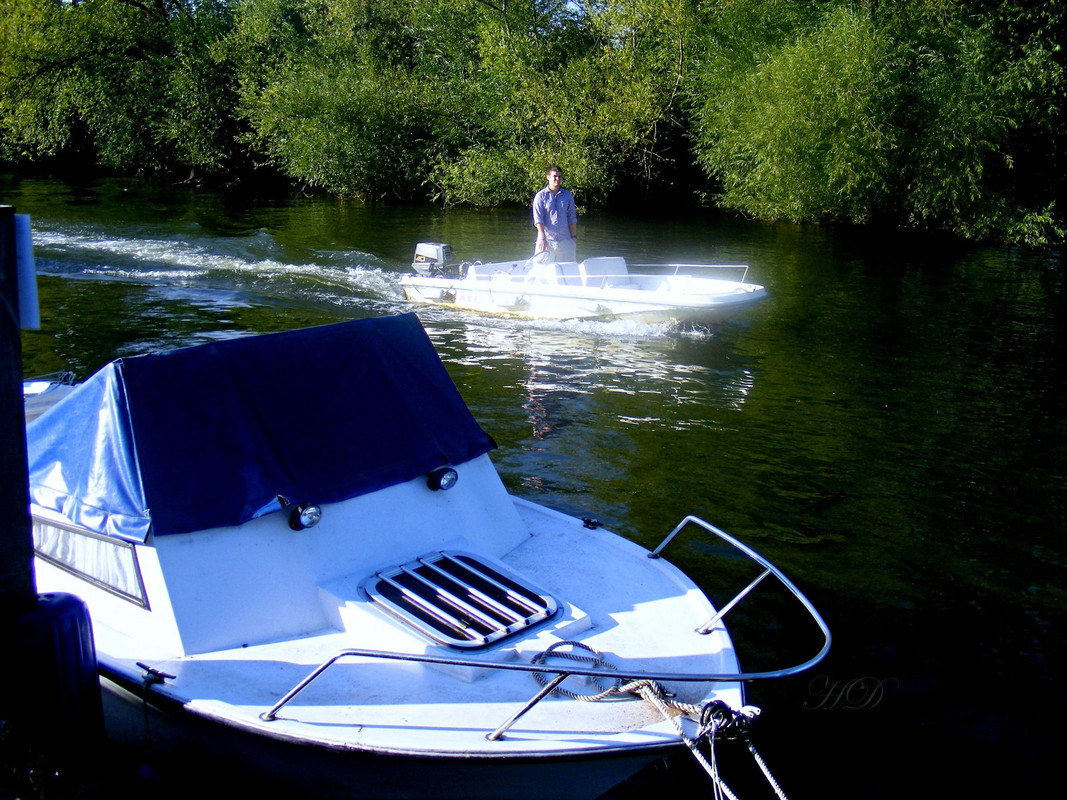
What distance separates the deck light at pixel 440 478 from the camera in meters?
6.18

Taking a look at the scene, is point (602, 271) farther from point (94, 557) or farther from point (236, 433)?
point (94, 557)

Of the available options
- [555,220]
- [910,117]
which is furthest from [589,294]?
[910,117]

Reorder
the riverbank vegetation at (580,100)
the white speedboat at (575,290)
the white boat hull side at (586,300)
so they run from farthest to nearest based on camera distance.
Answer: the riverbank vegetation at (580,100) < the white speedboat at (575,290) < the white boat hull side at (586,300)

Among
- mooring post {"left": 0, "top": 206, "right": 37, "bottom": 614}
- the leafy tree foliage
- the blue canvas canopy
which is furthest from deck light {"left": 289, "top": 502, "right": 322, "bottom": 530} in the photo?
the leafy tree foliage

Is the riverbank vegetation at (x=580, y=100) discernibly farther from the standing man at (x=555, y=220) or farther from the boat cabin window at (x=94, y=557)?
the boat cabin window at (x=94, y=557)

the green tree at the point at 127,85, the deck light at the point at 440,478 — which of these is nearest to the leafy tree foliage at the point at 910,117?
the green tree at the point at 127,85

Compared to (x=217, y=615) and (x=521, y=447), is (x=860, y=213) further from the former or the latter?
(x=217, y=615)

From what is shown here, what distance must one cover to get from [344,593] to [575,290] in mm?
12192

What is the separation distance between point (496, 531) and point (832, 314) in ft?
46.7

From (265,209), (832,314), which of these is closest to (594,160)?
(265,209)

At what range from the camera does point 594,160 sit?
1296 inches

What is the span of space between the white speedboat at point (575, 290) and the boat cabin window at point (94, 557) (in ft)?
39.5

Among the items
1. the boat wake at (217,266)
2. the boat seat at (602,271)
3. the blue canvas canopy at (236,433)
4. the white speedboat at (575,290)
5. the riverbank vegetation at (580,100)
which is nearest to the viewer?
the blue canvas canopy at (236,433)

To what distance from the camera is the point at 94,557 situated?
221 inches
